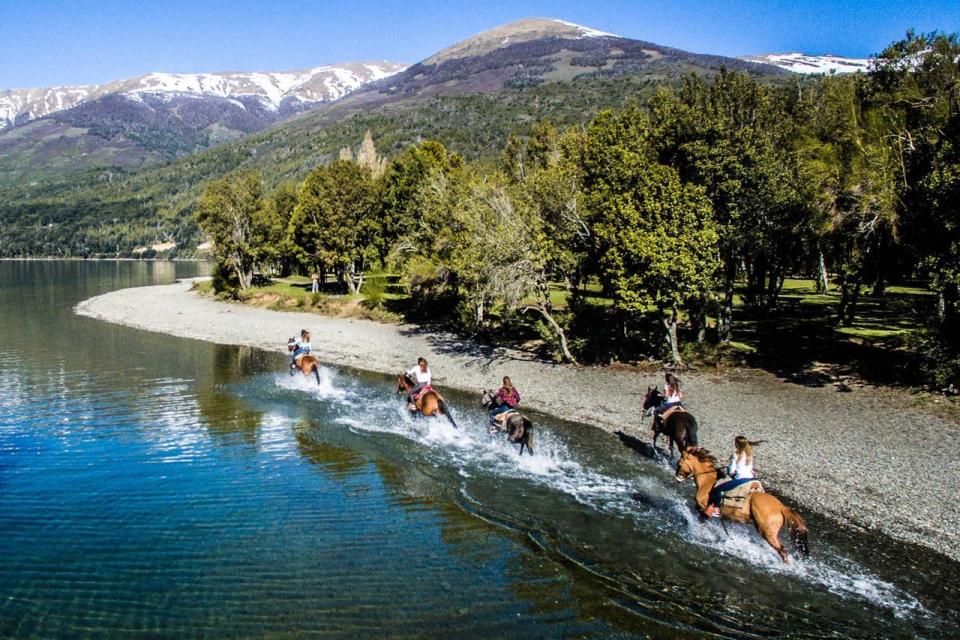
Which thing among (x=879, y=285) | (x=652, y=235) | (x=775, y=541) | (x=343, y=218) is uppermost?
(x=343, y=218)

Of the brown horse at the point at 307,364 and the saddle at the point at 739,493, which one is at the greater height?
the brown horse at the point at 307,364

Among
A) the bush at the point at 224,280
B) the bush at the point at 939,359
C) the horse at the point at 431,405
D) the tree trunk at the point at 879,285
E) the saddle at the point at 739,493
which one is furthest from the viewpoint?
the bush at the point at 224,280

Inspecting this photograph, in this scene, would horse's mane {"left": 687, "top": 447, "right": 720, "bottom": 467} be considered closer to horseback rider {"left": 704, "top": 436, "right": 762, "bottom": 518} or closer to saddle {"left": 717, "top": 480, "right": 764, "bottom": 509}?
horseback rider {"left": 704, "top": 436, "right": 762, "bottom": 518}

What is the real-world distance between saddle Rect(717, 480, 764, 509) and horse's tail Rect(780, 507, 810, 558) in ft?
2.24

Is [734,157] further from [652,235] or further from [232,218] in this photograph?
[232,218]

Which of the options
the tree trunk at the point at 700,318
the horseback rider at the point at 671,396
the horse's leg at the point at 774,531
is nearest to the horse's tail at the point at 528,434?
the horseback rider at the point at 671,396

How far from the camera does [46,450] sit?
59.0 feet

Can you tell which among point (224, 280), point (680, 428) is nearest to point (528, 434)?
point (680, 428)

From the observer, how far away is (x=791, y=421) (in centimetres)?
1964

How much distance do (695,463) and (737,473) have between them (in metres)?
1.24

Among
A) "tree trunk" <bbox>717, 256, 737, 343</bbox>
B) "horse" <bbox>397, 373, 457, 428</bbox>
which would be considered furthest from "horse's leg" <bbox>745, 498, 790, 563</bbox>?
"tree trunk" <bbox>717, 256, 737, 343</bbox>

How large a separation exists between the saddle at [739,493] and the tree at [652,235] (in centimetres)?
1404

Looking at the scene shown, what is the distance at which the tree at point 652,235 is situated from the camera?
25.2 m

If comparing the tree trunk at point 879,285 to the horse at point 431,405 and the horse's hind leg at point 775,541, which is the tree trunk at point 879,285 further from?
the horse at point 431,405
